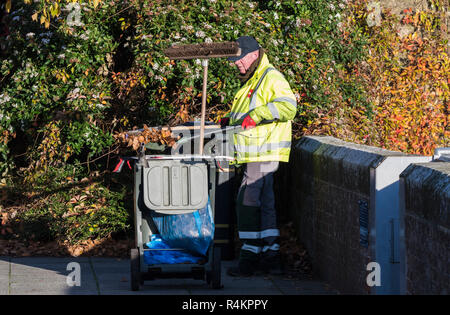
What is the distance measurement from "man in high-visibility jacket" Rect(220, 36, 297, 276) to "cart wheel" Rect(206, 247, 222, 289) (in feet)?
2.36

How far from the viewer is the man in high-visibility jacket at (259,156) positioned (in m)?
6.60

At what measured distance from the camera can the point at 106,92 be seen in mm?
8328

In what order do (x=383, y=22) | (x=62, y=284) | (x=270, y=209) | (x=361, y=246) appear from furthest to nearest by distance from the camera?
(x=383, y=22), (x=270, y=209), (x=62, y=284), (x=361, y=246)

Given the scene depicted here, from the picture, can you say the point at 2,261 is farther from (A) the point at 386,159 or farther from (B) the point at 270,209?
(A) the point at 386,159

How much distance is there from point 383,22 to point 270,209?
4517 mm

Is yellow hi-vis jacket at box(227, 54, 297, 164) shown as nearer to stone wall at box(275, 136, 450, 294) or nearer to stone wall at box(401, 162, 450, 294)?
stone wall at box(275, 136, 450, 294)

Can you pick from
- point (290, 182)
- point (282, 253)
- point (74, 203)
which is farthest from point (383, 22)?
point (74, 203)

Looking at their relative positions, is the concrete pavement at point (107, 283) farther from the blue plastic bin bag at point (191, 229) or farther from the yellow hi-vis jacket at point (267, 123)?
the yellow hi-vis jacket at point (267, 123)

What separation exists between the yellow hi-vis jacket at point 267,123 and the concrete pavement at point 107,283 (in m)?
1.10

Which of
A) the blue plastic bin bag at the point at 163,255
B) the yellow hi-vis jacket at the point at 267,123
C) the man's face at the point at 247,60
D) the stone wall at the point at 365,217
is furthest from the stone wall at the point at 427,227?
the man's face at the point at 247,60

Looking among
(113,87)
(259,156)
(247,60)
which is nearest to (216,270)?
(259,156)

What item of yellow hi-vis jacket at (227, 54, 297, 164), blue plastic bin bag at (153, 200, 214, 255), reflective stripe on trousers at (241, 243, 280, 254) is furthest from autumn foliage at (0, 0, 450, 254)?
blue plastic bin bag at (153, 200, 214, 255)

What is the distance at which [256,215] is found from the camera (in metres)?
6.67

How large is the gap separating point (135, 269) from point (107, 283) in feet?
1.73
